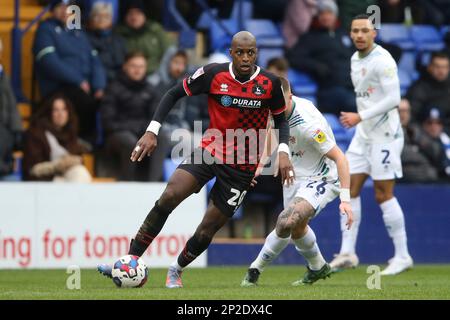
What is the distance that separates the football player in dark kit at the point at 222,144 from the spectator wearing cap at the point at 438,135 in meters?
7.68

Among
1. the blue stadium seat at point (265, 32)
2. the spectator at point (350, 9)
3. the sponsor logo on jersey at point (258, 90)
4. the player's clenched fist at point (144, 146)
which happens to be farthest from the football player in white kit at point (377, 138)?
the spectator at point (350, 9)

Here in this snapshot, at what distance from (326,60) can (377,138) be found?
16.7 feet

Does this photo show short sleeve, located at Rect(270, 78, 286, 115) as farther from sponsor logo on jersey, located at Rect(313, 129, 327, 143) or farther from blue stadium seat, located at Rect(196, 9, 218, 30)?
blue stadium seat, located at Rect(196, 9, 218, 30)

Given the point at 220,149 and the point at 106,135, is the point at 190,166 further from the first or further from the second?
the point at 106,135

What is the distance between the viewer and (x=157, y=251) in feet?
48.5

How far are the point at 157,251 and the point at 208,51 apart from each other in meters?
4.84

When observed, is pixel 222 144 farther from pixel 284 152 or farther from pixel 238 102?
pixel 284 152

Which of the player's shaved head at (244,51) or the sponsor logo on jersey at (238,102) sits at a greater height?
the player's shaved head at (244,51)

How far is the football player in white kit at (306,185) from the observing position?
1051 centimetres

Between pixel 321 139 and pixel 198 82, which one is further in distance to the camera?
pixel 321 139

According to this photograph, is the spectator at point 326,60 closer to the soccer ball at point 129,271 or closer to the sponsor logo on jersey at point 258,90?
the sponsor logo on jersey at point 258,90

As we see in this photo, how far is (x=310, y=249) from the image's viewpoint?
1080 centimetres

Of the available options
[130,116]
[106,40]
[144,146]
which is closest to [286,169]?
[144,146]

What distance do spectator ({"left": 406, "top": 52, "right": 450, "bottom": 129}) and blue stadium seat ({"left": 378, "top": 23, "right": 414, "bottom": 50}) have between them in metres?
1.44
